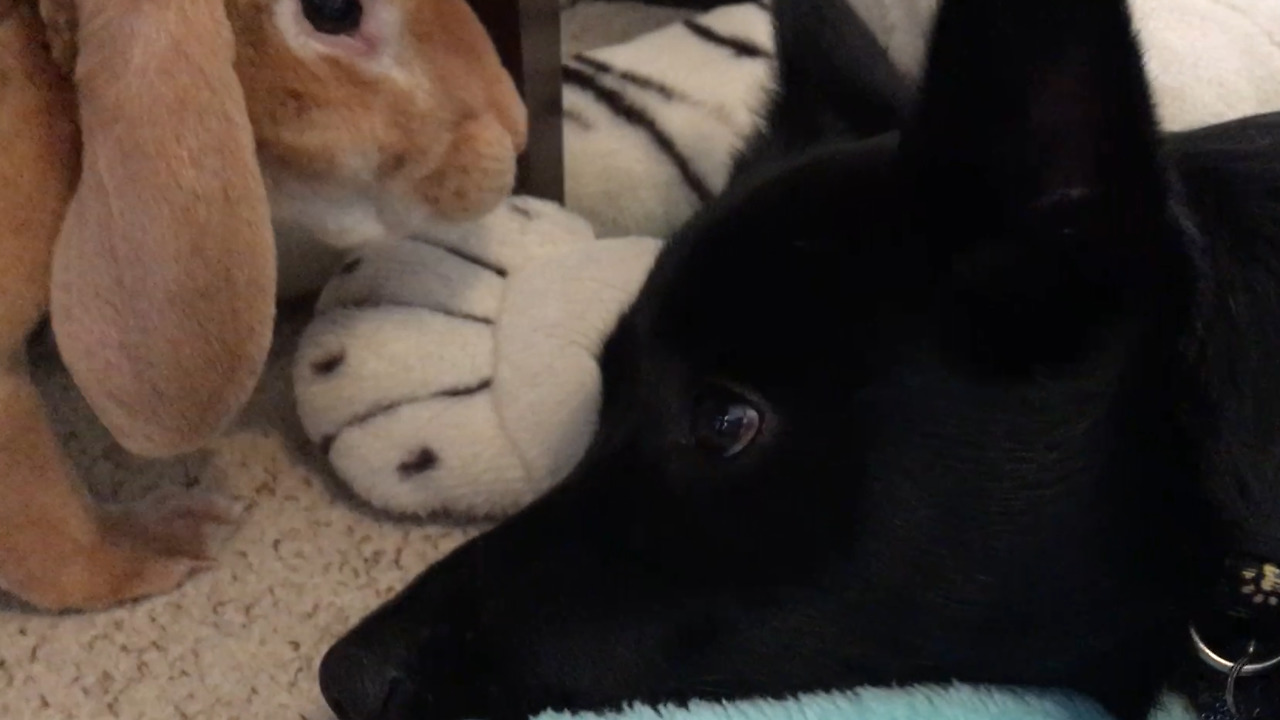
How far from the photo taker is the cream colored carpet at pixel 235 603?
0.89 m

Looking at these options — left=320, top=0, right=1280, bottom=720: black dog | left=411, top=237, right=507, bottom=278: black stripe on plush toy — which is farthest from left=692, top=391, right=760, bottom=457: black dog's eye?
left=411, top=237, right=507, bottom=278: black stripe on plush toy

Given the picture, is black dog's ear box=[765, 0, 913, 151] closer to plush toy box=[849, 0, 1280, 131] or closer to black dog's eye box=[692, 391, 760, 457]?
plush toy box=[849, 0, 1280, 131]

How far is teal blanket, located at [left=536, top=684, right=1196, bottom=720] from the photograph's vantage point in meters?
0.71

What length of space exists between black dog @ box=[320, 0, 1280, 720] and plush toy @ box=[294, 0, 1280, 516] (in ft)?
0.65

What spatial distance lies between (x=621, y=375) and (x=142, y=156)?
330 mm

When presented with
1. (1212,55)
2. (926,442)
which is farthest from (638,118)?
(926,442)

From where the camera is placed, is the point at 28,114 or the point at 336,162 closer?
the point at 28,114

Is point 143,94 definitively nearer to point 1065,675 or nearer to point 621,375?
point 621,375

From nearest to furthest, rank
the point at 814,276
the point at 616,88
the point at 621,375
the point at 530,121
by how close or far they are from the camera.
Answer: the point at 814,276
the point at 621,375
the point at 530,121
the point at 616,88

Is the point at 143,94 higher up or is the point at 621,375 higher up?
the point at 143,94

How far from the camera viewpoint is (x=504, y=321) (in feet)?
3.46

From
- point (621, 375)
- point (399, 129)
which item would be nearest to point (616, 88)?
point (399, 129)

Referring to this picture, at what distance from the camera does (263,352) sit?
0.85 meters

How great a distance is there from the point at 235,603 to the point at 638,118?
2.05 ft
